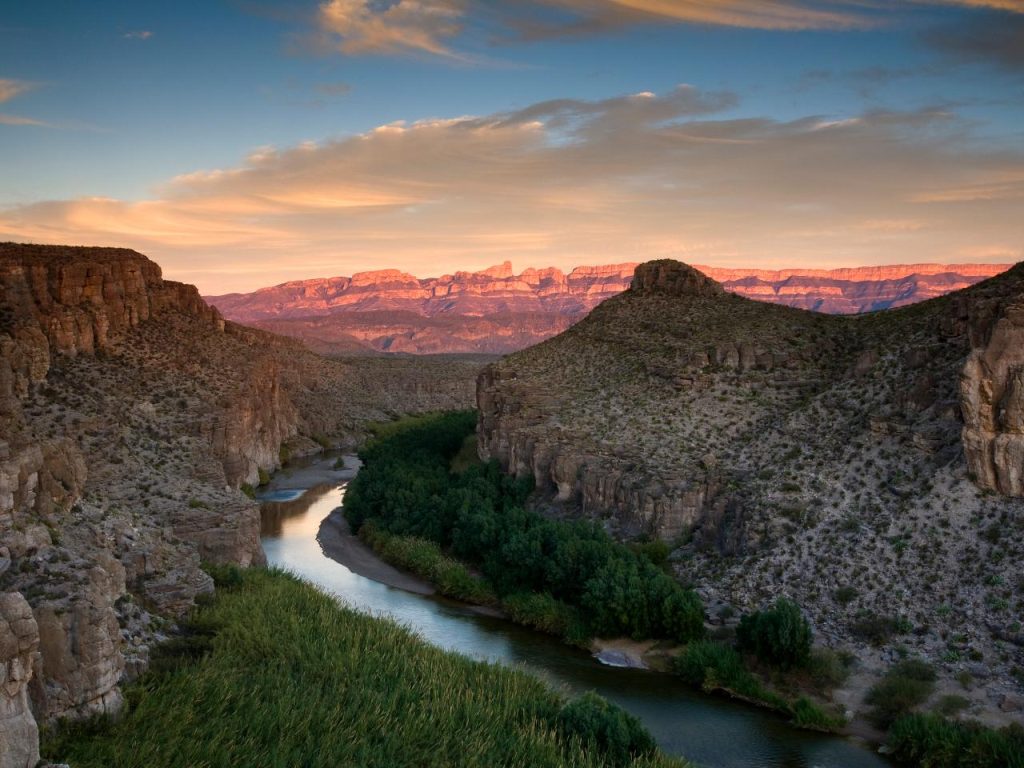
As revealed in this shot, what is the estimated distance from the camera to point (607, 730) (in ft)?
81.6

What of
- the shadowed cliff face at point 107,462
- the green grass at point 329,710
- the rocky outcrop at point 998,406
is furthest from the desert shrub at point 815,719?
the shadowed cliff face at point 107,462

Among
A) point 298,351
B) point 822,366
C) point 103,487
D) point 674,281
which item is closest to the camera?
point 103,487

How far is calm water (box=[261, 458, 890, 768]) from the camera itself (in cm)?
2845

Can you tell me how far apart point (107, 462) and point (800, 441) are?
3458cm

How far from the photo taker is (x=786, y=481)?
139ft

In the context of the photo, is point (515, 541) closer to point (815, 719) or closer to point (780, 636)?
point (780, 636)

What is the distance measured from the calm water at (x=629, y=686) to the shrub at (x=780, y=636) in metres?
2.35

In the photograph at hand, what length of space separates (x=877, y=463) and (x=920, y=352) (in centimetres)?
672

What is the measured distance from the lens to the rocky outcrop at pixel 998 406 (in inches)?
1390

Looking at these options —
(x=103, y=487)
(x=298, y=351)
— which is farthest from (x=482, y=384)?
(x=298, y=351)

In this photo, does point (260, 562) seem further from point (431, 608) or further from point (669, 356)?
point (669, 356)

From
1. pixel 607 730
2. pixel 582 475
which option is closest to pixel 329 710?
pixel 607 730

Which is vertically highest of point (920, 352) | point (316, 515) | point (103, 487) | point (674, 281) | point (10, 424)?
point (674, 281)

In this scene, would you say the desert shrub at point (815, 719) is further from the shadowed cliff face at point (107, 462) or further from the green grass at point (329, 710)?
the shadowed cliff face at point (107, 462)
